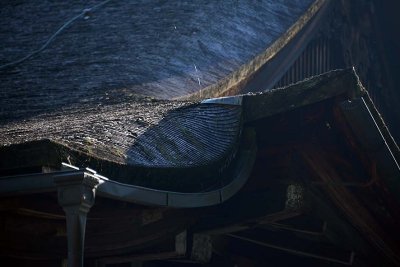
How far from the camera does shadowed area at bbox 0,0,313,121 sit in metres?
6.11

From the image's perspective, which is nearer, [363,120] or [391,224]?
[363,120]

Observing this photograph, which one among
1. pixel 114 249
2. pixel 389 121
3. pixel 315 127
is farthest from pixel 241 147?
pixel 389 121

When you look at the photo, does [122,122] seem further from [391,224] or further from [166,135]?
[391,224]

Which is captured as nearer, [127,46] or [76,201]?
[76,201]

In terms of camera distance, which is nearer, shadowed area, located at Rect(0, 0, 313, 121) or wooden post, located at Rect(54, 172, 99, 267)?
wooden post, located at Rect(54, 172, 99, 267)

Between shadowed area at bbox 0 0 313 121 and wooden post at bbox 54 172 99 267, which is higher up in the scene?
shadowed area at bbox 0 0 313 121

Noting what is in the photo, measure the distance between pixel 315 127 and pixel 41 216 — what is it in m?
1.58

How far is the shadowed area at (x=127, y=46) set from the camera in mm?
6109

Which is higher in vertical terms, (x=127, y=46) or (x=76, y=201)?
(x=127, y=46)

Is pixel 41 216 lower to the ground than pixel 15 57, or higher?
lower

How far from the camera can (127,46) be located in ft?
22.9

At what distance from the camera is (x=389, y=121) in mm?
8836

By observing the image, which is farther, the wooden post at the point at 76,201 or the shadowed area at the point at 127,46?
the shadowed area at the point at 127,46

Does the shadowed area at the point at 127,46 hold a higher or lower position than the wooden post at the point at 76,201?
higher
